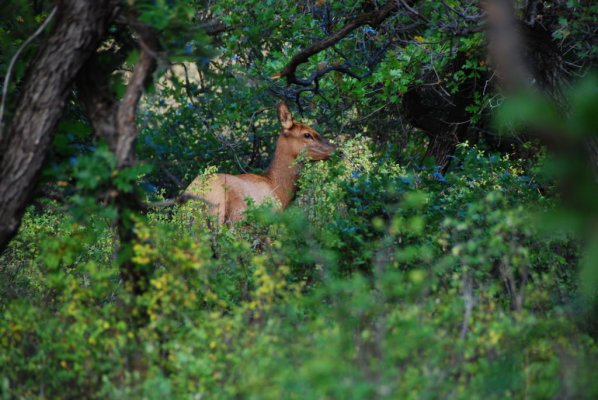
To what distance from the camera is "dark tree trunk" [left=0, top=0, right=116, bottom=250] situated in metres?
5.31

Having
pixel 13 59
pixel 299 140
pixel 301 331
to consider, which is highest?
pixel 299 140

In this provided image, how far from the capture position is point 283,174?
11.6 metres

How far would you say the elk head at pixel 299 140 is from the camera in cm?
1141

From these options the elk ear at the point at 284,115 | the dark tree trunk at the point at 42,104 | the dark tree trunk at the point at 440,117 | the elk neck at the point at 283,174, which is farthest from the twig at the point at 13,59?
the dark tree trunk at the point at 440,117

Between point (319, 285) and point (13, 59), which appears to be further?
point (319, 285)

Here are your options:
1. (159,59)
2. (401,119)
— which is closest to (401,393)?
(159,59)

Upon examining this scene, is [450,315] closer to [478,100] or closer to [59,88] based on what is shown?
[59,88]

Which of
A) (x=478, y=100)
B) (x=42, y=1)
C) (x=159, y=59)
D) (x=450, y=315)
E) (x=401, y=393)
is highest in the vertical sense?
(x=478, y=100)

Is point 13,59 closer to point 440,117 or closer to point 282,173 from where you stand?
point 282,173

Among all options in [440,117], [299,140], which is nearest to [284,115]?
[299,140]

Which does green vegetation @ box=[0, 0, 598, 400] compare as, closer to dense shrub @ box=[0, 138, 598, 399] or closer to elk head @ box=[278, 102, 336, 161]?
dense shrub @ box=[0, 138, 598, 399]

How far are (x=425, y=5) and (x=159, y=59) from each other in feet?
18.6

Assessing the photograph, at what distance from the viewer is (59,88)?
5348mm

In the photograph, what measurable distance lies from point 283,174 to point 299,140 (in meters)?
0.51
